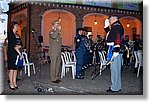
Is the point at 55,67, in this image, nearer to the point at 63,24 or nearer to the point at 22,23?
the point at 63,24

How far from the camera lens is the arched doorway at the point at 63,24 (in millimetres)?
3693

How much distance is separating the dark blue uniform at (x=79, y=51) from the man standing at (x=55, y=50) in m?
0.25

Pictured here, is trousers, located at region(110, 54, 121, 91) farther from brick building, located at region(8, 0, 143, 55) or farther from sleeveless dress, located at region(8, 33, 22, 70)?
sleeveless dress, located at region(8, 33, 22, 70)

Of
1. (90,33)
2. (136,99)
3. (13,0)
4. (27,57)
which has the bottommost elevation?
(136,99)

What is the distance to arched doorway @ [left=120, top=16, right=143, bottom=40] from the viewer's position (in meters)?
3.75

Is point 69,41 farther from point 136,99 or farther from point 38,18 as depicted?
point 136,99

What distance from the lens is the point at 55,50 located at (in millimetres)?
3748

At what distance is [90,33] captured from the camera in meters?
3.75

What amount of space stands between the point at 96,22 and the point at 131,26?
50cm

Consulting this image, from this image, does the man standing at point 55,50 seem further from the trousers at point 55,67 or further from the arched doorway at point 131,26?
the arched doorway at point 131,26

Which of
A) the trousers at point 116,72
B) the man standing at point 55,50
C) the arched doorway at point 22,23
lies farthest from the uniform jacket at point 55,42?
the trousers at point 116,72

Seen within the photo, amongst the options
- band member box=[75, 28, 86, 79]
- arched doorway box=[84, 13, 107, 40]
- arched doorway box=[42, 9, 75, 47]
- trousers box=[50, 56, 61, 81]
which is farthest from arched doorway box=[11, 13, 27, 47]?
arched doorway box=[84, 13, 107, 40]

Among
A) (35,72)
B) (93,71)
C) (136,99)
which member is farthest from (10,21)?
(136,99)

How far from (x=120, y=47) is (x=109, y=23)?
37 centimetres
